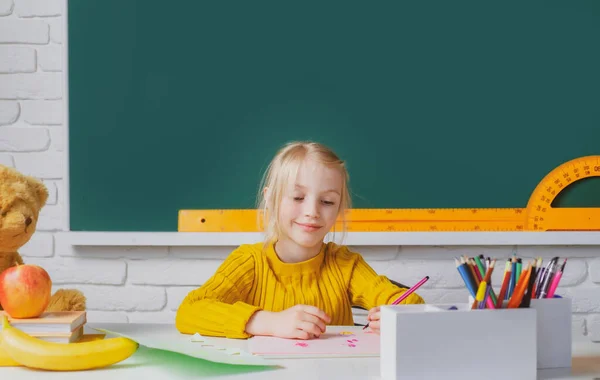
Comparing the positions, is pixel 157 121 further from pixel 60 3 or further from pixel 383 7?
pixel 383 7

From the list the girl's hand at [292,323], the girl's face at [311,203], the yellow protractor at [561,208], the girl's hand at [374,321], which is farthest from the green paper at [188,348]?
the yellow protractor at [561,208]

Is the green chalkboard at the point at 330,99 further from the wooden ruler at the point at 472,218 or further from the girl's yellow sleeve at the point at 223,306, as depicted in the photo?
the girl's yellow sleeve at the point at 223,306

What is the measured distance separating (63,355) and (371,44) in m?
1.43

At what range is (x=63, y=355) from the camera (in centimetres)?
91

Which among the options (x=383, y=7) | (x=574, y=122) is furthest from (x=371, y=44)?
(x=574, y=122)

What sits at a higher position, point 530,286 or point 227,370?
point 530,286

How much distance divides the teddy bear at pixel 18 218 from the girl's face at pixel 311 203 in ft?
1.45

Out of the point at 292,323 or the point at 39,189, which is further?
the point at 39,189

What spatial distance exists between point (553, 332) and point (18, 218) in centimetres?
87

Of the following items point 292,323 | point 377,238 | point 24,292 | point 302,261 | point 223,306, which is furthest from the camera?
point 377,238

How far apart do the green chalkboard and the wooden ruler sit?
28 millimetres

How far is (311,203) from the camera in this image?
54.3 inches

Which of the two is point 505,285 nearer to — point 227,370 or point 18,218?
point 227,370

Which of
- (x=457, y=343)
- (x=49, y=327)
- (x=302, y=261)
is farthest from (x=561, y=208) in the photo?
(x=49, y=327)
